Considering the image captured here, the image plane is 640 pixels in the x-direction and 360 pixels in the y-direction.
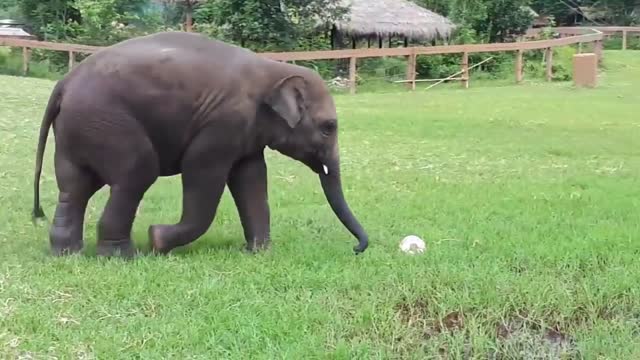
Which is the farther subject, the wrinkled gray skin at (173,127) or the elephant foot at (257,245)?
the elephant foot at (257,245)

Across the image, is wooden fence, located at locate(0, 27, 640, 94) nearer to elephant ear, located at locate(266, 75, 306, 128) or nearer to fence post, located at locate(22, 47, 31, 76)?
fence post, located at locate(22, 47, 31, 76)

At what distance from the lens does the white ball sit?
6.80 meters

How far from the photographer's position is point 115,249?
657cm

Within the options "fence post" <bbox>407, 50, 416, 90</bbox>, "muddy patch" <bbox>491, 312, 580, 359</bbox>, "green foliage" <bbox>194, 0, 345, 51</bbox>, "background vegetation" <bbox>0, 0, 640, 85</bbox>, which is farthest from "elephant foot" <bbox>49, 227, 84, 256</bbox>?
"green foliage" <bbox>194, 0, 345, 51</bbox>

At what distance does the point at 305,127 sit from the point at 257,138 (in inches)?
13.8

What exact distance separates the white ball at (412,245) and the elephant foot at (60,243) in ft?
7.58

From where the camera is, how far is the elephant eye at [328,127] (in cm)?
683

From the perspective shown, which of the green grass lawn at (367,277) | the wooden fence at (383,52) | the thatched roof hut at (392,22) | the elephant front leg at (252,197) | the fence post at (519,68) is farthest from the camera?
the thatched roof hut at (392,22)

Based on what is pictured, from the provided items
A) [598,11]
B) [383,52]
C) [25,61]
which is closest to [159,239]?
[383,52]

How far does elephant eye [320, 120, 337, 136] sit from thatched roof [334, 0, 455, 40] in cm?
→ 2507

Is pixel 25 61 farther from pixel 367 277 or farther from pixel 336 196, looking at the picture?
pixel 367 277

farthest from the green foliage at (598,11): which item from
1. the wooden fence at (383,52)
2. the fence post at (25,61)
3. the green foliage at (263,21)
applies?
the fence post at (25,61)

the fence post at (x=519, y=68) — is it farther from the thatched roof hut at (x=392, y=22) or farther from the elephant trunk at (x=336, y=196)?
the elephant trunk at (x=336, y=196)

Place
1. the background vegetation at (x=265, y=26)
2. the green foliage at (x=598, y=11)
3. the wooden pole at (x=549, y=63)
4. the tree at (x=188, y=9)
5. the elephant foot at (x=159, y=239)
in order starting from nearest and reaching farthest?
the elephant foot at (x=159, y=239) < the background vegetation at (x=265, y=26) < the wooden pole at (x=549, y=63) < the tree at (x=188, y=9) < the green foliage at (x=598, y=11)
